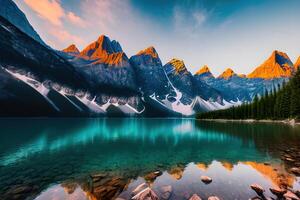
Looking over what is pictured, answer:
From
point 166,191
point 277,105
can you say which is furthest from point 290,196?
point 277,105

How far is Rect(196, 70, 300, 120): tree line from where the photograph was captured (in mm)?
81125

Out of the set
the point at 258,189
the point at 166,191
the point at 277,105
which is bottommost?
the point at 166,191

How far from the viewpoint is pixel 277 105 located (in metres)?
98.2

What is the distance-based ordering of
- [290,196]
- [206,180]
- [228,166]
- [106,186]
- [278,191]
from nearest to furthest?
[290,196] → [278,191] → [106,186] → [206,180] → [228,166]

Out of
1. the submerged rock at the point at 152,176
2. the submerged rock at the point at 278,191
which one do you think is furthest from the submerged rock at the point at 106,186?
the submerged rock at the point at 278,191

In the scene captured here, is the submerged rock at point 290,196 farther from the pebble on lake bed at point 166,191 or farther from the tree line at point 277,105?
the tree line at point 277,105

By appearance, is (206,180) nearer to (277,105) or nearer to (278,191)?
(278,191)

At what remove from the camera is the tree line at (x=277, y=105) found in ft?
266

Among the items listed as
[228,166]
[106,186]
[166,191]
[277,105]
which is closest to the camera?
[166,191]

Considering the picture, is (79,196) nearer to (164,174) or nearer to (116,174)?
(116,174)

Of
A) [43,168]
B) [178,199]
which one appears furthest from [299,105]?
[43,168]

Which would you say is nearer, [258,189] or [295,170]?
[258,189]

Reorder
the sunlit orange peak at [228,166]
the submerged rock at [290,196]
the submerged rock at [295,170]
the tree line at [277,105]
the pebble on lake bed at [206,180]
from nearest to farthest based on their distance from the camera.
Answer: the submerged rock at [290,196] < the pebble on lake bed at [206,180] < the submerged rock at [295,170] < the sunlit orange peak at [228,166] < the tree line at [277,105]

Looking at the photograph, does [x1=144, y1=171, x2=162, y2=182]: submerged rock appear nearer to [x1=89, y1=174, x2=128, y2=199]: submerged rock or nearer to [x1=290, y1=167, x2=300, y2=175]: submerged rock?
[x1=89, y1=174, x2=128, y2=199]: submerged rock
